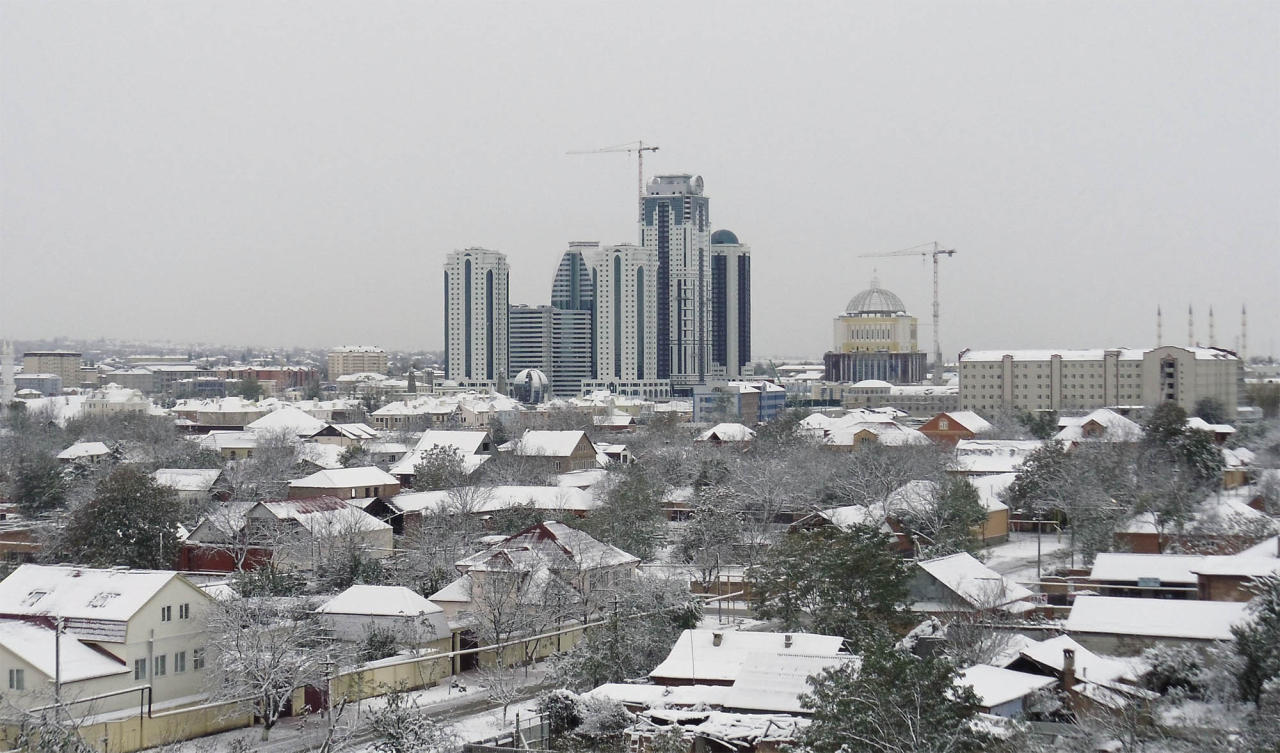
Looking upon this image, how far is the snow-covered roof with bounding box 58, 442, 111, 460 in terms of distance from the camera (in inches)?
1718

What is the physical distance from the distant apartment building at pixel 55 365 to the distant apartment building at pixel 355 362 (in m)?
35.6

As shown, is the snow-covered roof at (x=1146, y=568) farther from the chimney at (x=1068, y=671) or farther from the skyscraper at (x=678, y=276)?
the skyscraper at (x=678, y=276)

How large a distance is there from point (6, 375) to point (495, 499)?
5744 cm

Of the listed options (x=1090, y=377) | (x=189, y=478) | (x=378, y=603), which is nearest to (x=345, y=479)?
(x=189, y=478)

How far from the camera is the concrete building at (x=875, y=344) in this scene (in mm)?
98250

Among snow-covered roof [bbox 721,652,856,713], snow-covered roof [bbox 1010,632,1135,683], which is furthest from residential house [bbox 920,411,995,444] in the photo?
snow-covered roof [bbox 721,652,856,713]

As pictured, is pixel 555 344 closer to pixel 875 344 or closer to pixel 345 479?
pixel 875 344

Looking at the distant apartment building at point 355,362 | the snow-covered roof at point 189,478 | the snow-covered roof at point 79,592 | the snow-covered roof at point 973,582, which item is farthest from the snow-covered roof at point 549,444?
the distant apartment building at point 355,362

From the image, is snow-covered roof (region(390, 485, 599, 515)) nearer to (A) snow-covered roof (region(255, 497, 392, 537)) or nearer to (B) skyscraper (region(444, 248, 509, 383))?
(A) snow-covered roof (region(255, 497, 392, 537))

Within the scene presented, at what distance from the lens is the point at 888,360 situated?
98125 millimetres

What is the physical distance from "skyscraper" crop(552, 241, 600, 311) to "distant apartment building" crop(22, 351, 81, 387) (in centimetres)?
4113

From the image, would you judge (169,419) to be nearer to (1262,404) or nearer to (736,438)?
(736,438)

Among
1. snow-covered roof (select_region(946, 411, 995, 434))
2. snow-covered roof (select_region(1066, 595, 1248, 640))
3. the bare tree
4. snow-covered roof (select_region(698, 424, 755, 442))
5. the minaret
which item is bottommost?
the bare tree

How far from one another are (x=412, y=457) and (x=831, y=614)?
23.7m
